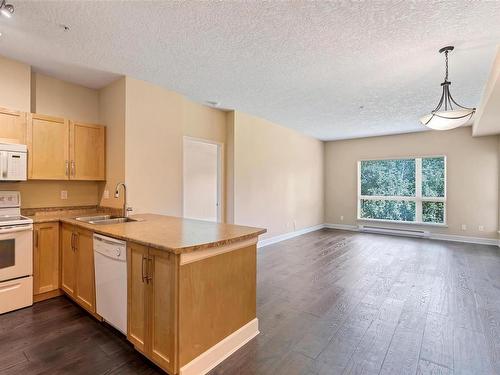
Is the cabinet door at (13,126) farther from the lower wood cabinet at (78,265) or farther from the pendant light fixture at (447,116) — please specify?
the pendant light fixture at (447,116)

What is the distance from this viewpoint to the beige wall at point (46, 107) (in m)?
2.90

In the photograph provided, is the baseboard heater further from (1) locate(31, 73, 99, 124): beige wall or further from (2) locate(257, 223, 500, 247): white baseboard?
(1) locate(31, 73, 99, 124): beige wall

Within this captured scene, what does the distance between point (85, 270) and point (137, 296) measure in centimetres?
103

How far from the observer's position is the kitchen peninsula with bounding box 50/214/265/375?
1.67 metres

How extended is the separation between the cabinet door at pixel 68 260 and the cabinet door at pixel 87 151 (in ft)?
2.59

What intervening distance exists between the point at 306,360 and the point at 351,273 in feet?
7.22

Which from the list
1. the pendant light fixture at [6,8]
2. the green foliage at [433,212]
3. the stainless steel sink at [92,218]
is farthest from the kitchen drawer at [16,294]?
the green foliage at [433,212]

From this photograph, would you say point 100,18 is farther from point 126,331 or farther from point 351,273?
point 351,273

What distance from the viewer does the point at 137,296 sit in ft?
6.23

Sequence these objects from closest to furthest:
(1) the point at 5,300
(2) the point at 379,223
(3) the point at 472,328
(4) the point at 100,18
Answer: (4) the point at 100,18 < (3) the point at 472,328 < (1) the point at 5,300 < (2) the point at 379,223

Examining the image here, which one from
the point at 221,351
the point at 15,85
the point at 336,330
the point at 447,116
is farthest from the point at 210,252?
the point at 15,85

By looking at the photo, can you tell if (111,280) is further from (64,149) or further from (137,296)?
(64,149)

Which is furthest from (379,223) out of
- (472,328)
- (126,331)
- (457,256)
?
(126,331)

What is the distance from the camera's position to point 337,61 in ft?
9.39
